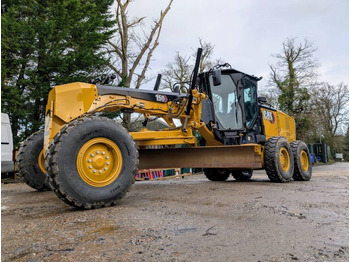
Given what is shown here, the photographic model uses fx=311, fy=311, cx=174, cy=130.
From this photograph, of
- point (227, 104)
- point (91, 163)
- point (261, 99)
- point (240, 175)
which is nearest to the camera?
point (91, 163)

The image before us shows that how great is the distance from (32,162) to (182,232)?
12.9 feet

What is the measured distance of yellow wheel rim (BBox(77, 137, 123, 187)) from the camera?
3.78 m

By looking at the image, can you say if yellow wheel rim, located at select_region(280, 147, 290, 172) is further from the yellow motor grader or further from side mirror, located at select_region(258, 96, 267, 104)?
side mirror, located at select_region(258, 96, 267, 104)

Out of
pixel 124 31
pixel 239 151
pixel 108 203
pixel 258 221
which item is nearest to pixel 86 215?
pixel 108 203

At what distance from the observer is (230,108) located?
23.4ft

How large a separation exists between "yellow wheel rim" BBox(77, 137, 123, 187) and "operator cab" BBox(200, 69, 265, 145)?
9.59ft

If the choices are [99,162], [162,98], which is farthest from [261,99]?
[99,162]

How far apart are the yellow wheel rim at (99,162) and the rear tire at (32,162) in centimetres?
217

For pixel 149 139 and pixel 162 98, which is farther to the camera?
pixel 162 98

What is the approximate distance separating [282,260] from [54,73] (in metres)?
12.3

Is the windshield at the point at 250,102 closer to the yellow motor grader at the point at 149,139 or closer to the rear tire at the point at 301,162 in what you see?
the yellow motor grader at the point at 149,139

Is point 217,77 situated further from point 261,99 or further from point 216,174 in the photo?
point 216,174

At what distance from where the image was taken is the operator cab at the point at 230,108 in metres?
6.83

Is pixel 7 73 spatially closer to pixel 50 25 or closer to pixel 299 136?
pixel 50 25
